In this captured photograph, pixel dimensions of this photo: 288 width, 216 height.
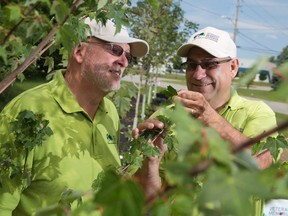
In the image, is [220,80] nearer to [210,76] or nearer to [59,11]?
[210,76]

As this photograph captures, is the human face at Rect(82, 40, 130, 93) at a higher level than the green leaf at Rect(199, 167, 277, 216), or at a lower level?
lower

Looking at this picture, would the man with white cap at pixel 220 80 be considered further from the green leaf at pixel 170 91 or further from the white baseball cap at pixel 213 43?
the green leaf at pixel 170 91

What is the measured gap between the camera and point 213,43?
3047mm

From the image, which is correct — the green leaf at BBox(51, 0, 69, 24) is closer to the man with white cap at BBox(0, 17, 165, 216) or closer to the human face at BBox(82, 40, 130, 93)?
the man with white cap at BBox(0, 17, 165, 216)

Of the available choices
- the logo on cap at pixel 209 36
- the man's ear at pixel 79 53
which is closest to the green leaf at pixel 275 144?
the logo on cap at pixel 209 36

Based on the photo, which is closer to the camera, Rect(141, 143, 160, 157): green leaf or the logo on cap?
Rect(141, 143, 160, 157): green leaf

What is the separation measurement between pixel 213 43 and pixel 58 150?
3.89 ft

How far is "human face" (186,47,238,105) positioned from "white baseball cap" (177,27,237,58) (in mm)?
45

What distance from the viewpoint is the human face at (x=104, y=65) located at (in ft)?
9.43

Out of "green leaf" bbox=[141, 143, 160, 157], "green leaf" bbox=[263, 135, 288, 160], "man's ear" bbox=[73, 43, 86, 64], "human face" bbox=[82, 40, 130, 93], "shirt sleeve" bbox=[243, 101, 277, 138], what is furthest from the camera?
"man's ear" bbox=[73, 43, 86, 64]

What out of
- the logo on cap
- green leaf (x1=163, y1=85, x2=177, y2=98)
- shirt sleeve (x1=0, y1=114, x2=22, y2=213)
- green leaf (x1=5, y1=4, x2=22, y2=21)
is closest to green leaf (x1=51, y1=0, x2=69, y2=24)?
green leaf (x1=5, y1=4, x2=22, y2=21)

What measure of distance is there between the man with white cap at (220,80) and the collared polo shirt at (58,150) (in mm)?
617

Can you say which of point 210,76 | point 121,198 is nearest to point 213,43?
point 210,76

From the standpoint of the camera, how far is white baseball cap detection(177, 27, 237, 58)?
3.02 m
